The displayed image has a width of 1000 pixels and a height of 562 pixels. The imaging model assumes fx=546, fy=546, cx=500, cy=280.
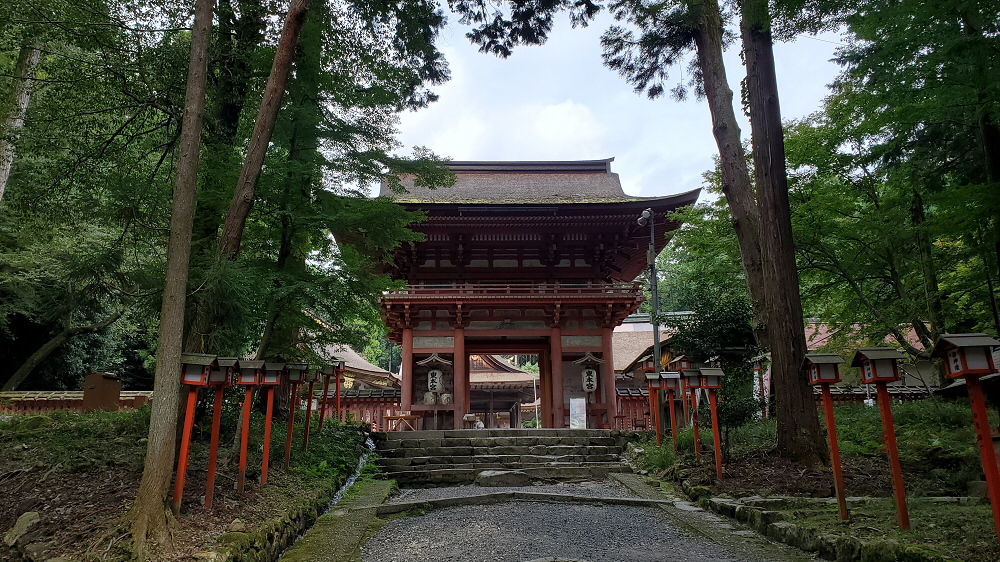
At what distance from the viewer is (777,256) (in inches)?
265

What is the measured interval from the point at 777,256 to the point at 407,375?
930cm

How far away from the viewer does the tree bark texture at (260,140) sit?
4695 mm

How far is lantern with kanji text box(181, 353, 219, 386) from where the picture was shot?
13.3 feet

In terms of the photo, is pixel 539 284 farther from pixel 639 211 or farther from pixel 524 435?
pixel 524 435

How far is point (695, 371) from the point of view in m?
7.14

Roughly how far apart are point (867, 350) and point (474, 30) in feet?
18.7

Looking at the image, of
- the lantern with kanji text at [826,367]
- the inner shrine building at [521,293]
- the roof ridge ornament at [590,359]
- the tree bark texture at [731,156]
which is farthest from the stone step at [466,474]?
the roof ridge ornament at [590,359]

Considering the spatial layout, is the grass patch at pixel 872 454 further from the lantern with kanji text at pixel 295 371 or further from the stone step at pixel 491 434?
the lantern with kanji text at pixel 295 371

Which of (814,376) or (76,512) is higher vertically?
(814,376)

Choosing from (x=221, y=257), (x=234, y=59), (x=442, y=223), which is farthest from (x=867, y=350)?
(x=442, y=223)

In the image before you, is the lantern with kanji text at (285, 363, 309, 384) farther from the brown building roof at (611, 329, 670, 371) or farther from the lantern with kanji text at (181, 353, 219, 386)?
the brown building roof at (611, 329, 670, 371)

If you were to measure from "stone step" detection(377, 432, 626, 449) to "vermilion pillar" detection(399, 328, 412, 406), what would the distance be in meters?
3.31

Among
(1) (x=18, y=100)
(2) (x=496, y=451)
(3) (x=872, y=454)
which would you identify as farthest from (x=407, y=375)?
(3) (x=872, y=454)

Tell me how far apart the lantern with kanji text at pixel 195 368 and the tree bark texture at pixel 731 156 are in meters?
6.38
